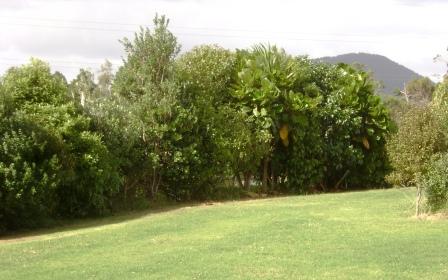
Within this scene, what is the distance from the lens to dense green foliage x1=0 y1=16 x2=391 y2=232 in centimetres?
1955

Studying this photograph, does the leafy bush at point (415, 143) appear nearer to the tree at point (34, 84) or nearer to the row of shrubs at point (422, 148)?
the row of shrubs at point (422, 148)

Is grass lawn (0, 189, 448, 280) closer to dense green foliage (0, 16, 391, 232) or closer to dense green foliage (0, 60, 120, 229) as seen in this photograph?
dense green foliage (0, 60, 120, 229)

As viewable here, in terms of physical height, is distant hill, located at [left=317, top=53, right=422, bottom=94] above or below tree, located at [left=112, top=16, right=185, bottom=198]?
above

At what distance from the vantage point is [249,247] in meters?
13.6

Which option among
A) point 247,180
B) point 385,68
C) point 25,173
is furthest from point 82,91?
point 385,68

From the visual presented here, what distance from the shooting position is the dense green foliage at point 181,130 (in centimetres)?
1955

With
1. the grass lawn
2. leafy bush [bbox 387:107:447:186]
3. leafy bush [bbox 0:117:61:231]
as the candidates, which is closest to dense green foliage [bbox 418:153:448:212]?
leafy bush [bbox 387:107:447:186]

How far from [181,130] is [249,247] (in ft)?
35.4

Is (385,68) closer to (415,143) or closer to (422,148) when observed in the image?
(415,143)

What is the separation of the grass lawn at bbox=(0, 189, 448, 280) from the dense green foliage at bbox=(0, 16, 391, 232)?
1.73 metres

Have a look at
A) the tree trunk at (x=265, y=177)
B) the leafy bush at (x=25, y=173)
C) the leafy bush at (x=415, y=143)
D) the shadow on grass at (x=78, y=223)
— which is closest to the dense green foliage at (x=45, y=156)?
the leafy bush at (x=25, y=173)

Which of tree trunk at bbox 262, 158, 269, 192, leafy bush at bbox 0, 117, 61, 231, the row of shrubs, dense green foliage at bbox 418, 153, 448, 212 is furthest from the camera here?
tree trunk at bbox 262, 158, 269, 192

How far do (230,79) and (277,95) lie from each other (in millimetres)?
2089

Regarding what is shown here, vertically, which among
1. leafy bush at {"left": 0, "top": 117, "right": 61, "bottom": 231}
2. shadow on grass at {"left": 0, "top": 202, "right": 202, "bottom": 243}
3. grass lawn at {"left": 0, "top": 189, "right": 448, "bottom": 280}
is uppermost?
leafy bush at {"left": 0, "top": 117, "right": 61, "bottom": 231}
